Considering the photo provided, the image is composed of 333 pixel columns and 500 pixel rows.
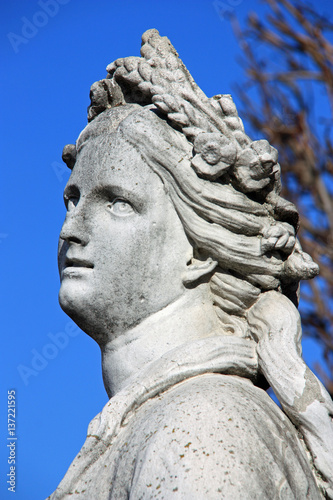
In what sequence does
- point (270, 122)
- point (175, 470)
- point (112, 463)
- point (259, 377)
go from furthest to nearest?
point (270, 122)
point (259, 377)
point (112, 463)
point (175, 470)

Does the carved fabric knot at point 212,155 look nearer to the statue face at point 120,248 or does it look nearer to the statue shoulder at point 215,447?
the statue face at point 120,248

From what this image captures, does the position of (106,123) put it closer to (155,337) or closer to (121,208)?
(121,208)

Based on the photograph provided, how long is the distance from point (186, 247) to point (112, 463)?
112 cm

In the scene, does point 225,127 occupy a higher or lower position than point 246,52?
lower

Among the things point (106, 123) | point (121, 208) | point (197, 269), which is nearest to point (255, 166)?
point (197, 269)

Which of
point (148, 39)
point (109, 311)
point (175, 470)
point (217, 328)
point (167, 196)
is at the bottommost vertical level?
point (175, 470)

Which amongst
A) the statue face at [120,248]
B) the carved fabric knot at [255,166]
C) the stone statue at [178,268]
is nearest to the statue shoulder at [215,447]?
the stone statue at [178,268]

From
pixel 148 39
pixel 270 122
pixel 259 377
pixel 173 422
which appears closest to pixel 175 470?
pixel 173 422

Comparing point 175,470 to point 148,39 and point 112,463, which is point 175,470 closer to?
point 112,463

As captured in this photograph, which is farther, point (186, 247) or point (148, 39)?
point (148, 39)

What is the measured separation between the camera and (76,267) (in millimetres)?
4016

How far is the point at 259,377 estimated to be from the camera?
3.88 meters

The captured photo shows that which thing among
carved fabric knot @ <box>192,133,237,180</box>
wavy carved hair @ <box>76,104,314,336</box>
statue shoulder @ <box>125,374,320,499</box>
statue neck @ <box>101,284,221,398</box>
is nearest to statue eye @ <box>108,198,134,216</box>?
wavy carved hair @ <box>76,104,314,336</box>

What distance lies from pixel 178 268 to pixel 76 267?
49 centimetres
